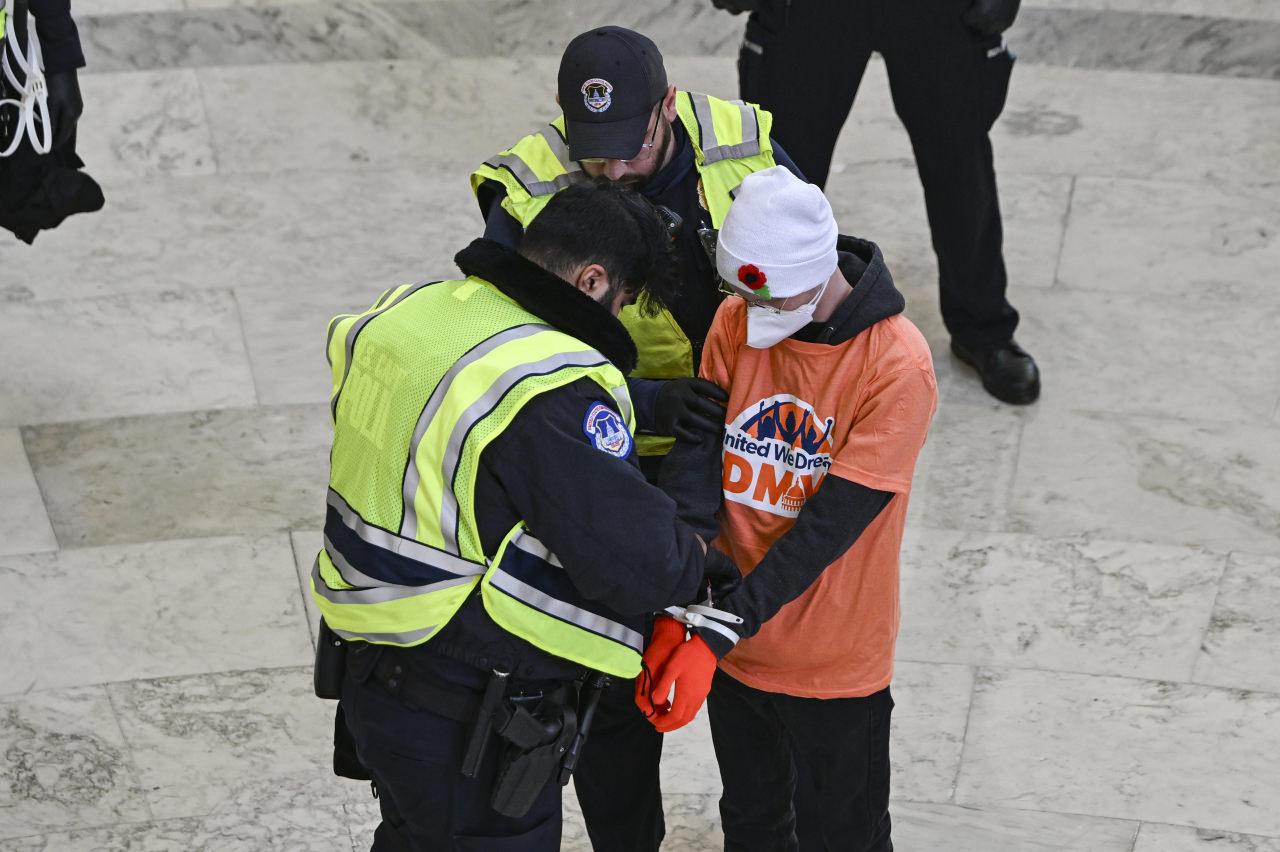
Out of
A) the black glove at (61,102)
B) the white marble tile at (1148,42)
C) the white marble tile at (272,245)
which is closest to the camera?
the black glove at (61,102)

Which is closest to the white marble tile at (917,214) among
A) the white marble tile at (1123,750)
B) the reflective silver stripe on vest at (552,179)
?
the white marble tile at (1123,750)

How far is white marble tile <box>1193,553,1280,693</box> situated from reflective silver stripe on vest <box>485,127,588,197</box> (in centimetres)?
179

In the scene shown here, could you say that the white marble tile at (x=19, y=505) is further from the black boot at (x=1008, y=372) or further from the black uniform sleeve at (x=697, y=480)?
the black boot at (x=1008, y=372)

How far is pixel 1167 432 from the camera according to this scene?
385cm

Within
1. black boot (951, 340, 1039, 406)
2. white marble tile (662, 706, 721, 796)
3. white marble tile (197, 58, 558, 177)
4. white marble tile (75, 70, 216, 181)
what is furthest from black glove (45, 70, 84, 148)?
black boot (951, 340, 1039, 406)

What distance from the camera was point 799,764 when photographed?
2330 mm

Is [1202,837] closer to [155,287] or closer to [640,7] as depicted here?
[155,287]

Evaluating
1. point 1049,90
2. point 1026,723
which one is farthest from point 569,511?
point 1049,90

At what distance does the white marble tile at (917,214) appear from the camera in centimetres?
449

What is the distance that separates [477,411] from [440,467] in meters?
0.09

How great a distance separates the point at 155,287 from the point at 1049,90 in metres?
3.16

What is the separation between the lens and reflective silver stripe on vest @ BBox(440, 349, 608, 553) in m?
1.82

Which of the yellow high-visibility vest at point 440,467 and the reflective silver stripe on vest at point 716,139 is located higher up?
the reflective silver stripe on vest at point 716,139

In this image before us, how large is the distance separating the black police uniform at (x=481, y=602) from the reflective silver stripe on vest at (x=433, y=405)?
56mm
